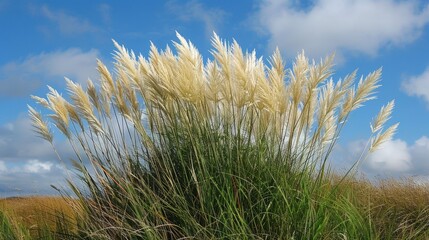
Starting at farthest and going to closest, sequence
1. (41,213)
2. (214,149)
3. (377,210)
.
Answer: (377,210), (41,213), (214,149)

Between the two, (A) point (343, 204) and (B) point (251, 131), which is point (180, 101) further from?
(A) point (343, 204)

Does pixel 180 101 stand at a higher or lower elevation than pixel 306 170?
higher

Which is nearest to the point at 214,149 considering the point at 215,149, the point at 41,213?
the point at 215,149

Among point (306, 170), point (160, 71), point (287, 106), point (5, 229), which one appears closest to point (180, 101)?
point (160, 71)

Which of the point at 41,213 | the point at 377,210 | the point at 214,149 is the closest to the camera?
the point at 214,149

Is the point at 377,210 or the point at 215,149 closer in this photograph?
the point at 215,149

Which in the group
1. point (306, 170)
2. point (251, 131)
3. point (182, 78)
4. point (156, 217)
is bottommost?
point (156, 217)

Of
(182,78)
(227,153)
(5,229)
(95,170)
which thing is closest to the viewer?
(182,78)

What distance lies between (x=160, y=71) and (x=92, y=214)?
4.94 ft

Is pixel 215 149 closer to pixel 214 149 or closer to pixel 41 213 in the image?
pixel 214 149

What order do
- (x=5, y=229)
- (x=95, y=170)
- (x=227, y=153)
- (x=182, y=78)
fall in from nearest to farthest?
1. (x=182, y=78)
2. (x=227, y=153)
3. (x=95, y=170)
4. (x=5, y=229)

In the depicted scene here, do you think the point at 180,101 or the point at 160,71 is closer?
the point at 160,71

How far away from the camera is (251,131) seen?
4652 mm

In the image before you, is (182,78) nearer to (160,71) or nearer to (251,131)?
(160,71)
